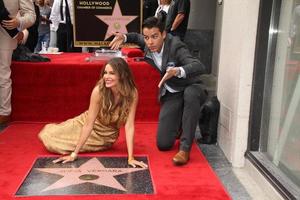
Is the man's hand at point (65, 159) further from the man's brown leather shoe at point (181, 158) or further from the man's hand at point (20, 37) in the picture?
the man's hand at point (20, 37)

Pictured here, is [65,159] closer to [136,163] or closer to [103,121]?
[103,121]

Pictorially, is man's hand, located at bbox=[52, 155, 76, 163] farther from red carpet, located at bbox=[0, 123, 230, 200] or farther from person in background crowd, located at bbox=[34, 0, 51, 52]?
person in background crowd, located at bbox=[34, 0, 51, 52]

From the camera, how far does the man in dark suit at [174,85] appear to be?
3.23m

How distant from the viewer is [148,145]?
369 centimetres

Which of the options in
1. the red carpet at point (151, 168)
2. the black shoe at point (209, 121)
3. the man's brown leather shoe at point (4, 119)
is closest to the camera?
the red carpet at point (151, 168)

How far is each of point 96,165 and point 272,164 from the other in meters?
1.26

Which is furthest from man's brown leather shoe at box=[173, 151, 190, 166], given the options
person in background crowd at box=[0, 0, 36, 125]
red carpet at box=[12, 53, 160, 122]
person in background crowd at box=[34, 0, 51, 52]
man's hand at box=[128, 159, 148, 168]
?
person in background crowd at box=[34, 0, 51, 52]

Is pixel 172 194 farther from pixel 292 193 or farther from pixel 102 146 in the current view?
pixel 102 146

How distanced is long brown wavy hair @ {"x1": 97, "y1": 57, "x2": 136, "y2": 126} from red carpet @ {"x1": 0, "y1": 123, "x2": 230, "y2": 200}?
12.9 inches

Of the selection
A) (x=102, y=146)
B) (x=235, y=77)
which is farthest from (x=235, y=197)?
(x=102, y=146)

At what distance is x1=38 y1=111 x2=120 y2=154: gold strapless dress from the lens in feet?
11.1

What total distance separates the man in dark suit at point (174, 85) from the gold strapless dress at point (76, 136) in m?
0.42

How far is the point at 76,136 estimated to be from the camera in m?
3.42

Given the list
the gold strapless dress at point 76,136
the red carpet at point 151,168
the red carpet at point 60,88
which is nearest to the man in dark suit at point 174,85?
the red carpet at point 151,168
